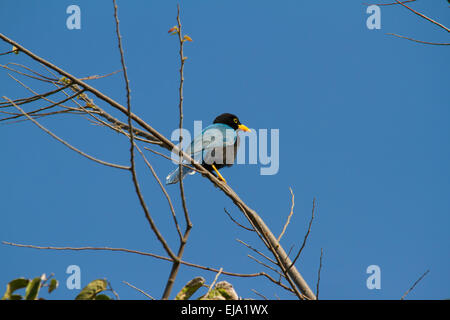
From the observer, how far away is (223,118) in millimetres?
6070

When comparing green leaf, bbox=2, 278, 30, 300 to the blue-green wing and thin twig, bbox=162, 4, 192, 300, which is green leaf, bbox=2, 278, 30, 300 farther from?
the blue-green wing

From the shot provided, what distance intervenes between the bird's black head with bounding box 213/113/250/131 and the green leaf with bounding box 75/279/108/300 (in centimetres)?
467

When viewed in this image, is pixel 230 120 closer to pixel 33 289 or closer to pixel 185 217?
pixel 185 217

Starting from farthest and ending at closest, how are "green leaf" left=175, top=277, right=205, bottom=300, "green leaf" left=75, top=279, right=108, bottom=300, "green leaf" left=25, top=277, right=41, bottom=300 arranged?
"green leaf" left=175, top=277, right=205, bottom=300
"green leaf" left=75, top=279, right=108, bottom=300
"green leaf" left=25, top=277, right=41, bottom=300

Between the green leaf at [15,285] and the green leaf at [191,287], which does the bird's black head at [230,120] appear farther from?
the green leaf at [15,285]

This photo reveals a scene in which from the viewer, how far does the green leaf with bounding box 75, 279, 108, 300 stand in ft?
5.01

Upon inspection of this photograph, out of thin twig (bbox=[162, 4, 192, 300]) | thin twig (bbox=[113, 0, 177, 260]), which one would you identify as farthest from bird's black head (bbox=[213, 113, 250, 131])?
thin twig (bbox=[113, 0, 177, 260])

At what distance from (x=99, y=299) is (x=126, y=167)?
48 cm

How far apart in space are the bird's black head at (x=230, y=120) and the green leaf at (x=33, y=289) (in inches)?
189

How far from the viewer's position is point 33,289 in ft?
4.65

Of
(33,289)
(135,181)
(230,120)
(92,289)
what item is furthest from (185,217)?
(230,120)
